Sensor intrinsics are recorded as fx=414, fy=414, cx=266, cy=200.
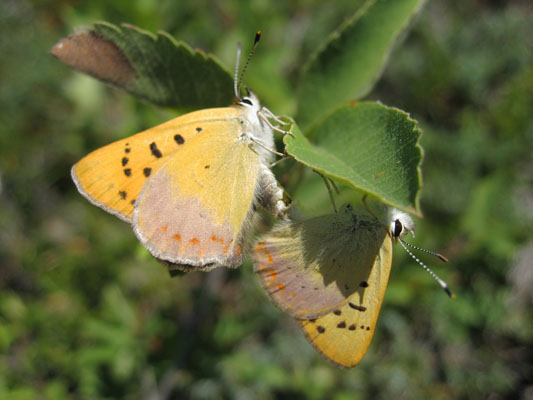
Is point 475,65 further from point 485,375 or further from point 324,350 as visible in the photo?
point 324,350

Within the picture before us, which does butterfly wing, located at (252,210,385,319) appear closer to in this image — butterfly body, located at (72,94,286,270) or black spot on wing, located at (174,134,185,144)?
butterfly body, located at (72,94,286,270)

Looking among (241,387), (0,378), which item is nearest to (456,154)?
(241,387)

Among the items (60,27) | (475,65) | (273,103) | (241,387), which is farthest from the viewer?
(60,27)

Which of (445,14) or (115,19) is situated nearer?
(115,19)

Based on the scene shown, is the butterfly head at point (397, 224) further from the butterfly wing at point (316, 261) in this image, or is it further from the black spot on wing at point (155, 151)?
the black spot on wing at point (155, 151)

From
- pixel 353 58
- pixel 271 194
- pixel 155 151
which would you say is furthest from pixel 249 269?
pixel 353 58

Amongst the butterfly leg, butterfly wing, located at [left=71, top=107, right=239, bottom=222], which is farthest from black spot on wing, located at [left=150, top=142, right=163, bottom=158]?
the butterfly leg

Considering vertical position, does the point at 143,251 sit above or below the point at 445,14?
below

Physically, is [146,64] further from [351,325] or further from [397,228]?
[351,325]
